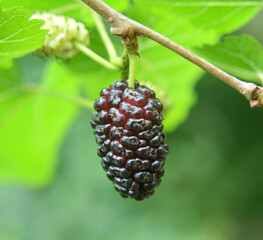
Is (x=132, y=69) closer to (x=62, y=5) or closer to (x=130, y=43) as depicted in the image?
(x=130, y=43)

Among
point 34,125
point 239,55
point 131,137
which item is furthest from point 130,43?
point 34,125

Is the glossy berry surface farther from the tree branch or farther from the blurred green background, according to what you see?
the blurred green background

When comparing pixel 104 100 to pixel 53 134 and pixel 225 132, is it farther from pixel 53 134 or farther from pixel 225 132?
pixel 225 132

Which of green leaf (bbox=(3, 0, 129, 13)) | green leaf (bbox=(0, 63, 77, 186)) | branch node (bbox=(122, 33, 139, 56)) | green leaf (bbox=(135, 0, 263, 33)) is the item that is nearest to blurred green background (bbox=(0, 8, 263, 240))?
green leaf (bbox=(0, 63, 77, 186))

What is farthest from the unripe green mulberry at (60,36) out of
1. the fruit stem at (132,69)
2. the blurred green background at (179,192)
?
the blurred green background at (179,192)

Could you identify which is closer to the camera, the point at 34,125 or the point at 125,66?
the point at 125,66

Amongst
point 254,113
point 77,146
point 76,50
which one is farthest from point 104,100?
point 254,113
